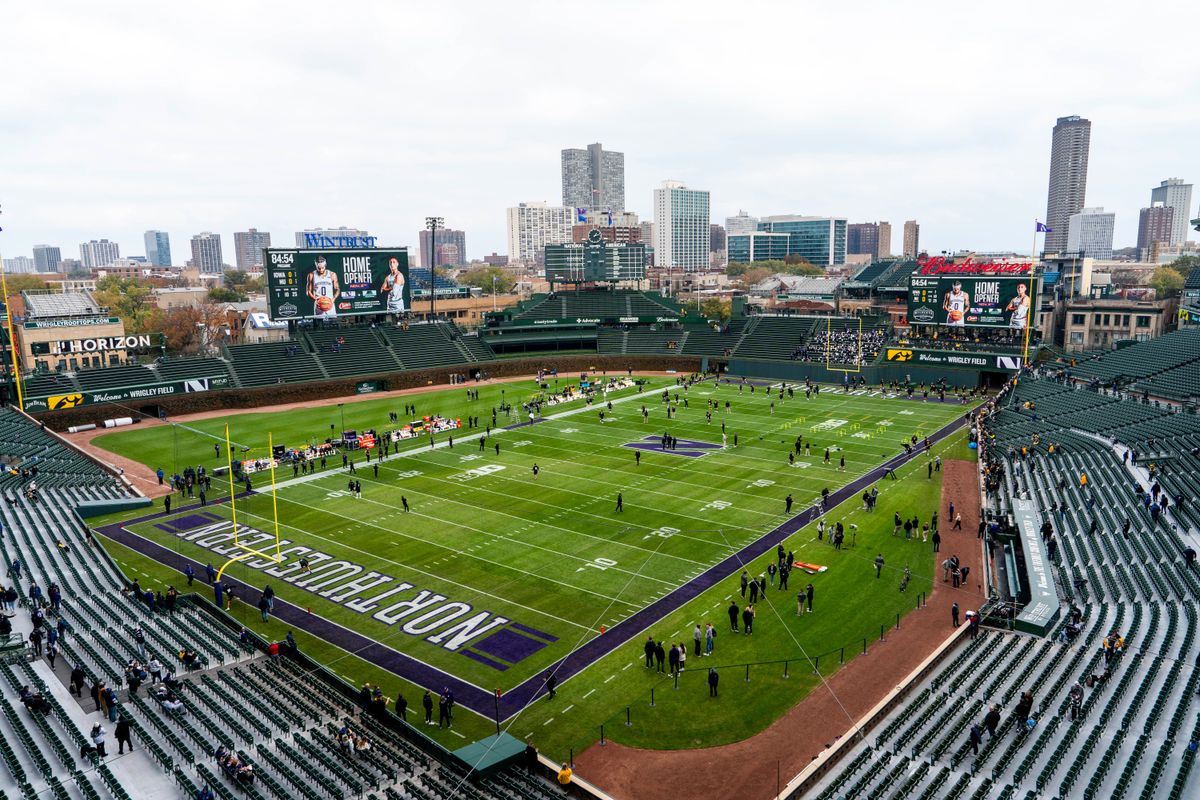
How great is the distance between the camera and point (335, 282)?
257ft

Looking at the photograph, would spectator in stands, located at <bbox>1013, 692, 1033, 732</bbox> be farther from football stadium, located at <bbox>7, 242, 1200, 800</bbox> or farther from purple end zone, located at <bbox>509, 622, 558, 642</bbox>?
purple end zone, located at <bbox>509, 622, 558, 642</bbox>

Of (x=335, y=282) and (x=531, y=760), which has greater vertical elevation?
(x=335, y=282)

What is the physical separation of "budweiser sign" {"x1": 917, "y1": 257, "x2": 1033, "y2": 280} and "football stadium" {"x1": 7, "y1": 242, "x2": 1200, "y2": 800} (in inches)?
445

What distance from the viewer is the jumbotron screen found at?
72.2 meters

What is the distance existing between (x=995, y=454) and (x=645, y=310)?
5639 cm

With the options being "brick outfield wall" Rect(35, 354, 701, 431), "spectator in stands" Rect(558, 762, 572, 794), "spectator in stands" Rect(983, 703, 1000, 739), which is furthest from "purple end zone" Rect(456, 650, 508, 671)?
"brick outfield wall" Rect(35, 354, 701, 431)

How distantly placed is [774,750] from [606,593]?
10.4 meters

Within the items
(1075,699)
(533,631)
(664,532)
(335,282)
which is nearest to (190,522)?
(533,631)

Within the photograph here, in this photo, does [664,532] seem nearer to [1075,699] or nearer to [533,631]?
[533,631]

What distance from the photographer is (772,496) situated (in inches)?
1601

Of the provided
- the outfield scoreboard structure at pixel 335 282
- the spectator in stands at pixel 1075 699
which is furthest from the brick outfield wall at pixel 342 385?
the spectator in stands at pixel 1075 699

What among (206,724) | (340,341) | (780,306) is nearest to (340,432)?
(340,341)

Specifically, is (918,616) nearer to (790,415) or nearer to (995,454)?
(995,454)

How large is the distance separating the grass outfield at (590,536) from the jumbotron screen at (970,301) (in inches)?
722
